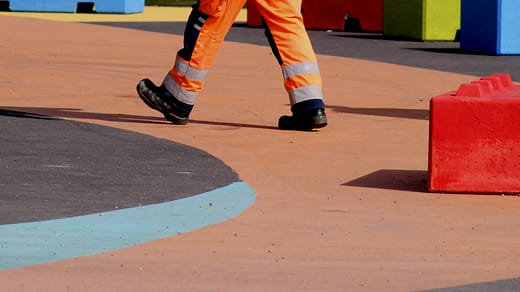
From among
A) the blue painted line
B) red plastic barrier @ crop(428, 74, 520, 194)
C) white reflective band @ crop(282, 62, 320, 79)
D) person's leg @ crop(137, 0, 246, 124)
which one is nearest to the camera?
the blue painted line

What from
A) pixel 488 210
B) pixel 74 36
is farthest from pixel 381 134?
pixel 74 36

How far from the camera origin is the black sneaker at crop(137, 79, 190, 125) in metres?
10.5

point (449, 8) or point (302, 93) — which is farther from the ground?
point (302, 93)

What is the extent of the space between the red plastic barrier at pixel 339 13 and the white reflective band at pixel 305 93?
45.1 ft

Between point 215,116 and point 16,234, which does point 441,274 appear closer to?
point 16,234

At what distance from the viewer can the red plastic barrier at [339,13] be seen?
2411 centimetres

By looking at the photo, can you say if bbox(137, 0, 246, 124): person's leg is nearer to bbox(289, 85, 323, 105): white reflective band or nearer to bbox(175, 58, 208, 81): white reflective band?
bbox(175, 58, 208, 81): white reflective band

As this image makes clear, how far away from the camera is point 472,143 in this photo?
305 inches

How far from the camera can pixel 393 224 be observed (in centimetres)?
679

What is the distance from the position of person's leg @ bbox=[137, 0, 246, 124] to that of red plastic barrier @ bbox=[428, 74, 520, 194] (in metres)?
2.69

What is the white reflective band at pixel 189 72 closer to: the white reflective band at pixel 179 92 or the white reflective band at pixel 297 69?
the white reflective band at pixel 179 92

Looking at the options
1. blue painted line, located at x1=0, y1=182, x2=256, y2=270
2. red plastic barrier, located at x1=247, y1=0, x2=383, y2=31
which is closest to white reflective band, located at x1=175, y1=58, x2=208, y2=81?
blue painted line, located at x1=0, y1=182, x2=256, y2=270

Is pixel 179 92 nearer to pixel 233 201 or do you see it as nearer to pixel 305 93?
pixel 305 93

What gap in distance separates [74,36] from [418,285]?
15467mm
